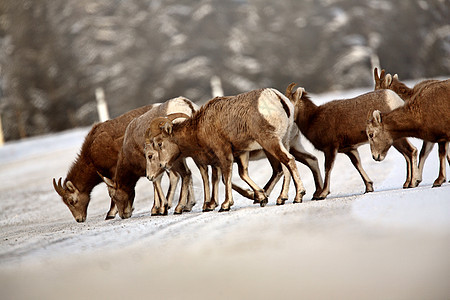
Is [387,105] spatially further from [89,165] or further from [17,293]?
[17,293]

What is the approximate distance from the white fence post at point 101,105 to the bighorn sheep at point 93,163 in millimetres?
21184

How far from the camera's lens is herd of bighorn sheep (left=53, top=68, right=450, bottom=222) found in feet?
29.5

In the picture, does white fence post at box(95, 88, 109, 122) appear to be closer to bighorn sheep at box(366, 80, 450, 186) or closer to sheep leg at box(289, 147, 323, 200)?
sheep leg at box(289, 147, 323, 200)

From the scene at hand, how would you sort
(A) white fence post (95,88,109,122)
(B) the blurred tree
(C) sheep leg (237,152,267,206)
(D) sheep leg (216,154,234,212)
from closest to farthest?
(D) sheep leg (216,154,234,212)
(C) sheep leg (237,152,267,206)
(A) white fence post (95,88,109,122)
(B) the blurred tree

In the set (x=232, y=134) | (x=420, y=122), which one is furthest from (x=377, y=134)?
(x=232, y=134)

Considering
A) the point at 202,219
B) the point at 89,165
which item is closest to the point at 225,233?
the point at 202,219

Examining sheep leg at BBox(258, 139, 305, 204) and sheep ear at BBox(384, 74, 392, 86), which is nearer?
sheep leg at BBox(258, 139, 305, 204)

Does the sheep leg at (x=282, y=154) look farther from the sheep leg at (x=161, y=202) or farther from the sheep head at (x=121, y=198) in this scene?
the sheep head at (x=121, y=198)

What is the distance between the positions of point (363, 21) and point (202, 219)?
28.7 metres

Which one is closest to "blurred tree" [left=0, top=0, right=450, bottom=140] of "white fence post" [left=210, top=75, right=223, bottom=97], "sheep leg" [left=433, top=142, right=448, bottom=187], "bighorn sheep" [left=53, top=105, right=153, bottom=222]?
"white fence post" [left=210, top=75, right=223, bottom=97]

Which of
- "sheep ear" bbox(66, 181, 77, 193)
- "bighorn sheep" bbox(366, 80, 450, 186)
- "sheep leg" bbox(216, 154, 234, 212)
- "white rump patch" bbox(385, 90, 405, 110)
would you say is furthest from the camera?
"sheep ear" bbox(66, 181, 77, 193)

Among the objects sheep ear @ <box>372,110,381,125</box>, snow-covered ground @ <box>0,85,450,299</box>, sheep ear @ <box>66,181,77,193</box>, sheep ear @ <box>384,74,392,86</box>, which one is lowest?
snow-covered ground @ <box>0,85,450,299</box>

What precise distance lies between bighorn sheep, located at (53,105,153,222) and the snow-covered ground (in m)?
3.23

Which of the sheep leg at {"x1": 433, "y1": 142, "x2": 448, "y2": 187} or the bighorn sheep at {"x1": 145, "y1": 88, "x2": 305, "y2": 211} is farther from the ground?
the bighorn sheep at {"x1": 145, "y1": 88, "x2": 305, "y2": 211}
